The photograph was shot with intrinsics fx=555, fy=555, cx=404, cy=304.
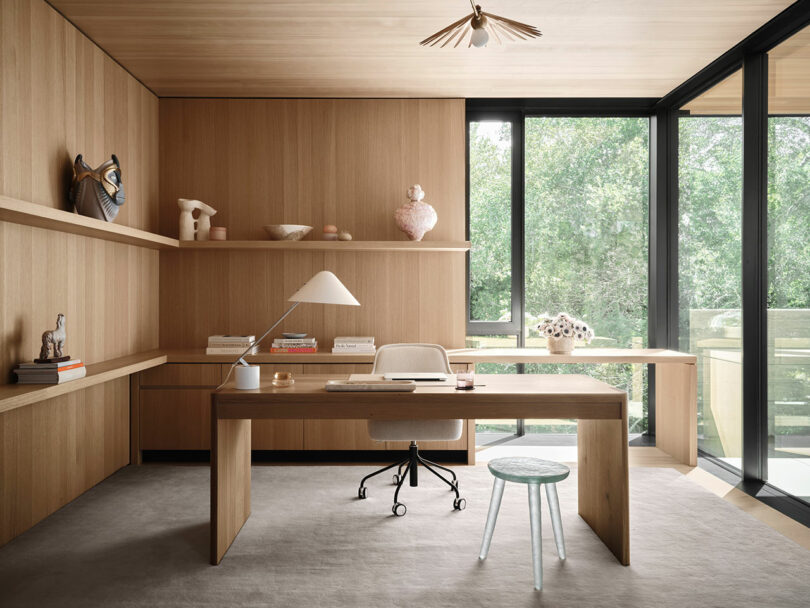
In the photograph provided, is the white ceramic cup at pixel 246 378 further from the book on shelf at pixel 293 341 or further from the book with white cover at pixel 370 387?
the book on shelf at pixel 293 341

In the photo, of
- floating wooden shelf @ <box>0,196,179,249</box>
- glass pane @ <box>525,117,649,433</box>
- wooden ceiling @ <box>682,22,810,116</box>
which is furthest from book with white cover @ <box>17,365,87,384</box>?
wooden ceiling @ <box>682,22,810,116</box>

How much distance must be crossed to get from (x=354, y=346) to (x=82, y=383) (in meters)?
1.75

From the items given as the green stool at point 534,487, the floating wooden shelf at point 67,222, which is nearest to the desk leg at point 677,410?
the green stool at point 534,487

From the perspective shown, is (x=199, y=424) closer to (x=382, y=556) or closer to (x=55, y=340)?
(x=55, y=340)

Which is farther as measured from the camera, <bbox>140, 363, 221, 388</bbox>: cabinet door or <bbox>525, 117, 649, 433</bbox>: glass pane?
<bbox>525, 117, 649, 433</bbox>: glass pane

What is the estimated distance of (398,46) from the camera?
3365 mm

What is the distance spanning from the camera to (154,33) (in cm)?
320

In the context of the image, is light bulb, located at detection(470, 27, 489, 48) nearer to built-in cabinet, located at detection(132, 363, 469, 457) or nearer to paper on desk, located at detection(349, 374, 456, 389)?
paper on desk, located at detection(349, 374, 456, 389)

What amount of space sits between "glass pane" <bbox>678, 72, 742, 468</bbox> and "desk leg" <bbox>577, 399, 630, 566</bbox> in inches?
50.8

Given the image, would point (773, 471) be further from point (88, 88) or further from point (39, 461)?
point (88, 88)

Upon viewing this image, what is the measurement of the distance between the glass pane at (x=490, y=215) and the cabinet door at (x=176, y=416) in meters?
2.16

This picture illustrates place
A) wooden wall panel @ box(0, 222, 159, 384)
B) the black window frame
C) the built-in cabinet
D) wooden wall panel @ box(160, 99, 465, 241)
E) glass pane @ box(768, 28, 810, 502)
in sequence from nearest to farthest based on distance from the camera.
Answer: wooden wall panel @ box(0, 222, 159, 384) < glass pane @ box(768, 28, 810, 502) < the black window frame < the built-in cabinet < wooden wall panel @ box(160, 99, 465, 241)

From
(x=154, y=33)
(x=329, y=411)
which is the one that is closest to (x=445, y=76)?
(x=154, y=33)

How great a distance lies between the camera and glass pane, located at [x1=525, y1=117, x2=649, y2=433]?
4.43 meters
